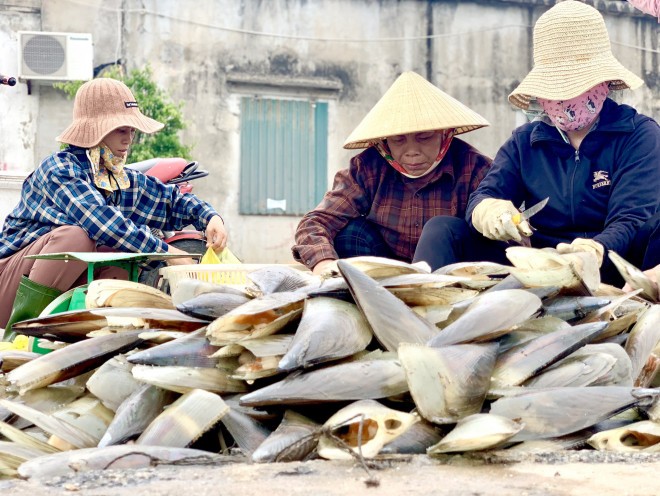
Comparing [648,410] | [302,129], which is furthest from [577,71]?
[302,129]

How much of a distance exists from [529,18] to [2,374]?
441 inches

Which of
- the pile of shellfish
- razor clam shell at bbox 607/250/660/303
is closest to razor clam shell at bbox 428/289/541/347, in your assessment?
the pile of shellfish

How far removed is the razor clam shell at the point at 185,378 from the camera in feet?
5.71

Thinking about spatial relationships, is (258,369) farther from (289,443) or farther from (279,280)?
(279,280)

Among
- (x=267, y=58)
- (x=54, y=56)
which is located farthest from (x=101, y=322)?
(x=267, y=58)

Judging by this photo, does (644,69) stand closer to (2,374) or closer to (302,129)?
(302,129)

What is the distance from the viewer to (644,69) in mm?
12891

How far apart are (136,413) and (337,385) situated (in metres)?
0.41

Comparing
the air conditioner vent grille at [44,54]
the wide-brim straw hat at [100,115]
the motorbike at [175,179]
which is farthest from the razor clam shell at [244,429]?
the air conditioner vent grille at [44,54]

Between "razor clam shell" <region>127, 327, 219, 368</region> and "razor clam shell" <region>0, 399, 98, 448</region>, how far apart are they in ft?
0.54

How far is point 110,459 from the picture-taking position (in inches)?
60.3

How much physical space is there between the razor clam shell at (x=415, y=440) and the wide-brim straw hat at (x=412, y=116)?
2253mm

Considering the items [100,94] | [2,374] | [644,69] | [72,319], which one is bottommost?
[2,374]

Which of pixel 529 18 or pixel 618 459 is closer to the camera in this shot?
pixel 618 459
